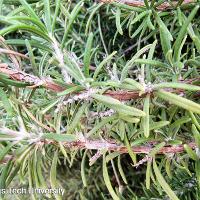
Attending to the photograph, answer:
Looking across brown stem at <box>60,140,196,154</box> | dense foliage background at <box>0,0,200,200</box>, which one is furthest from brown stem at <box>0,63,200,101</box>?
brown stem at <box>60,140,196,154</box>

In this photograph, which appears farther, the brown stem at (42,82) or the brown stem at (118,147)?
the brown stem at (118,147)

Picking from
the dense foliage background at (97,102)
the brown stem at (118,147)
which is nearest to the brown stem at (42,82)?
the dense foliage background at (97,102)

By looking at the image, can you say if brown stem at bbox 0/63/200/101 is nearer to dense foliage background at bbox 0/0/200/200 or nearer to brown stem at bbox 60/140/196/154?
dense foliage background at bbox 0/0/200/200

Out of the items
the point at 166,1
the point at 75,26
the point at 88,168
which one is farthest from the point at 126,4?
the point at 88,168

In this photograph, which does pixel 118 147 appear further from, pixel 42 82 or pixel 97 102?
pixel 42 82

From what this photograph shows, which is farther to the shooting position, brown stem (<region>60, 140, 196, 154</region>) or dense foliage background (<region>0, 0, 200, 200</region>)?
brown stem (<region>60, 140, 196, 154</region>)

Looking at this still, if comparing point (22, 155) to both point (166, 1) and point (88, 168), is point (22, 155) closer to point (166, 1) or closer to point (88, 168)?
point (166, 1)

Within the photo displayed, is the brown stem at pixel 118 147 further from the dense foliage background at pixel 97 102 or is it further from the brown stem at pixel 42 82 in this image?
the brown stem at pixel 42 82

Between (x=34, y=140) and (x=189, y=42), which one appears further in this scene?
(x=189, y=42)

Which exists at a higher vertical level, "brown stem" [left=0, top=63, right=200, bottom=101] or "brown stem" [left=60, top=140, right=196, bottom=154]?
"brown stem" [left=0, top=63, right=200, bottom=101]

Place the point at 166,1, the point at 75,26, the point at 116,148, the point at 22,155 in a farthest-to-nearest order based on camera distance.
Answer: the point at 75,26
the point at 166,1
the point at 116,148
the point at 22,155

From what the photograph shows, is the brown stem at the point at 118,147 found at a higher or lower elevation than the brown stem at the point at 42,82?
lower
